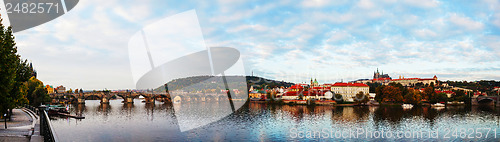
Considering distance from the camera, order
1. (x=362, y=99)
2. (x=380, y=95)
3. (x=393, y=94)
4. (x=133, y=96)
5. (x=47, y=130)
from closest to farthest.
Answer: (x=47, y=130) < (x=393, y=94) < (x=380, y=95) < (x=362, y=99) < (x=133, y=96)

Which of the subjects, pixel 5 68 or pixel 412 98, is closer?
pixel 5 68

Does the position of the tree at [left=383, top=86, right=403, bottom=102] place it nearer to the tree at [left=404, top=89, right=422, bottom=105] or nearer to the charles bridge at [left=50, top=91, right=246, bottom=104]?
the tree at [left=404, top=89, right=422, bottom=105]

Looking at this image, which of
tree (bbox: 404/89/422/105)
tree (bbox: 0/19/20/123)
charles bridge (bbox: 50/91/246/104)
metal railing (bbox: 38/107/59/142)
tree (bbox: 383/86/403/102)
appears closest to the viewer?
metal railing (bbox: 38/107/59/142)

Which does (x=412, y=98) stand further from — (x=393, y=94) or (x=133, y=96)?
(x=133, y=96)

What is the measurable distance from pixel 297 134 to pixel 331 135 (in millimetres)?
2872

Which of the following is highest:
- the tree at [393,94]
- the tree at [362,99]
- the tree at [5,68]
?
the tree at [5,68]

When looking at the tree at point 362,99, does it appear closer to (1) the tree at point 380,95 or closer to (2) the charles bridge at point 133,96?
(1) the tree at point 380,95

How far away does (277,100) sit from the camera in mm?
86625

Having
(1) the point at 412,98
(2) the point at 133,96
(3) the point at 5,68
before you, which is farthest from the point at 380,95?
(3) the point at 5,68

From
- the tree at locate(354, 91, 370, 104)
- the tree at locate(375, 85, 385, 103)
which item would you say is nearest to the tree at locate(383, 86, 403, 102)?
the tree at locate(375, 85, 385, 103)

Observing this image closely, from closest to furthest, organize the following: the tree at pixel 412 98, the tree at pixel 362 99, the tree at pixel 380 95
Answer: the tree at pixel 412 98, the tree at pixel 362 99, the tree at pixel 380 95

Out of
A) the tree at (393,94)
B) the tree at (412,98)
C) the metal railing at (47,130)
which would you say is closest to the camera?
the metal railing at (47,130)

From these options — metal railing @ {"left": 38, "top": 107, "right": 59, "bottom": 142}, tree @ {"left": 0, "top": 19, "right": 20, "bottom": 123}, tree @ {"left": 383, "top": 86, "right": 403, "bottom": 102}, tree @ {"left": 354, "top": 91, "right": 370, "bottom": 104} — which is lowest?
tree @ {"left": 354, "top": 91, "right": 370, "bottom": 104}

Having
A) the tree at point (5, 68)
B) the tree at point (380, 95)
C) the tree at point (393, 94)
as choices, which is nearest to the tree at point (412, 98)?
the tree at point (393, 94)
